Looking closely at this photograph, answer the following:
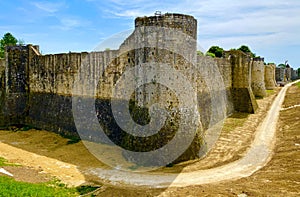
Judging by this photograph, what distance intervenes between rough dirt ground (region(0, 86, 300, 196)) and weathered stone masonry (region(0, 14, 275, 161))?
1213 mm

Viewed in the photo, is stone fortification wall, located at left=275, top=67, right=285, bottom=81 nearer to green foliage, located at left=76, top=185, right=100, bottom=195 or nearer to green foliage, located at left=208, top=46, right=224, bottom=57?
green foliage, located at left=208, top=46, right=224, bottom=57

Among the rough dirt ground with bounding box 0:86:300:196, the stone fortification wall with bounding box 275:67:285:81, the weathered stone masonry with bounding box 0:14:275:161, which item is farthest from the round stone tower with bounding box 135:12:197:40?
the stone fortification wall with bounding box 275:67:285:81

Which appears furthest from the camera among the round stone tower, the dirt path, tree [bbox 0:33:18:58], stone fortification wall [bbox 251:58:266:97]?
tree [bbox 0:33:18:58]

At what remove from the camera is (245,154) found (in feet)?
48.1

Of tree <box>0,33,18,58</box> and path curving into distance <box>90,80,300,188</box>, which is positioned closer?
path curving into distance <box>90,80,300,188</box>

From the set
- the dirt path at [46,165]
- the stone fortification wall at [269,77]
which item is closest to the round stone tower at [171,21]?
the dirt path at [46,165]

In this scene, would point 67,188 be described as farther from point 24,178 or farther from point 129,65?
point 129,65

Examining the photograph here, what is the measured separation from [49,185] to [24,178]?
133 centimetres

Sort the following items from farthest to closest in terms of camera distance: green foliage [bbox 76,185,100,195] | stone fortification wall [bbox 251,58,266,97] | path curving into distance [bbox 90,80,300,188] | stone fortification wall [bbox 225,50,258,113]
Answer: stone fortification wall [bbox 251,58,266,97] → stone fortification wall [bbox 225,50,258,113] → path curving into distance [bbox 90,80,300,188] → green foliage [bbox 76,185,100,195]

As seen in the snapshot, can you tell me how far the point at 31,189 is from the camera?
9.94m

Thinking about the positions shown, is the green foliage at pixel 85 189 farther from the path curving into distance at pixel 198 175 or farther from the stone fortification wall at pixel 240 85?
the stone fortification wall at pixel 240 85

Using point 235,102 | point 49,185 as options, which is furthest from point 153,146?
point 235,102

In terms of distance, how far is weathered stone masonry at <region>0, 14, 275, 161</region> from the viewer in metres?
13.8

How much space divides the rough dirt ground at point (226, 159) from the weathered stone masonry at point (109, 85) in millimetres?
1213
